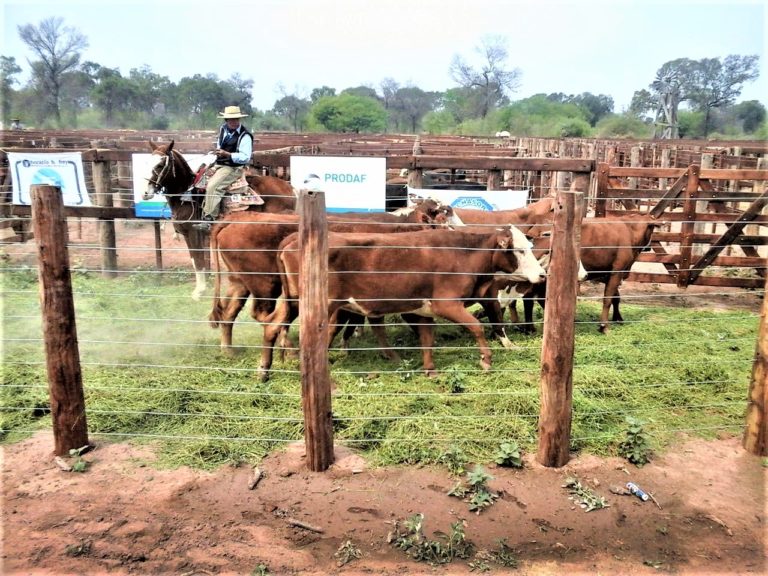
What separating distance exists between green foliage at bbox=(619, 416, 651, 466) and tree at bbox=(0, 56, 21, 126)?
2624 inches

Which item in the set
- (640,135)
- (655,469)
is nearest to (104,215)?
(655,469)

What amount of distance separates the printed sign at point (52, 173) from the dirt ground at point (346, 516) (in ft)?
24.4

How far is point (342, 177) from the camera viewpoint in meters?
10.5

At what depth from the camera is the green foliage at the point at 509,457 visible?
187 inches

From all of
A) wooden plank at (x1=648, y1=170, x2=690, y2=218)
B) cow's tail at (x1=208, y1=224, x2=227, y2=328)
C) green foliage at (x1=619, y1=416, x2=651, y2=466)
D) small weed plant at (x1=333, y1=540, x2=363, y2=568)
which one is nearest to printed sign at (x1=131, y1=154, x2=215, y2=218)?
cow's tail at (x1=208, y1=224, x2=227, y2=328)

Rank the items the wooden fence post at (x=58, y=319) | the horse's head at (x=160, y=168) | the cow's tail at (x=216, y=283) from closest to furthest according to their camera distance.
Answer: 1. the wooden fence post at (x=58, y=319)
2. the cow's tail at (x=216, y=283)
3. the horse's head at (x=160, y=168)

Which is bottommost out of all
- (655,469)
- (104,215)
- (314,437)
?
(655,469)

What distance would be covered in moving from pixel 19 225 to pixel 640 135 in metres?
59.5

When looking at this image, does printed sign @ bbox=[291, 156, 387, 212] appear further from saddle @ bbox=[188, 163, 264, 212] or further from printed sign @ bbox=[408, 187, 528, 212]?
saddle @ bbox=[188, 163, 264, 212]

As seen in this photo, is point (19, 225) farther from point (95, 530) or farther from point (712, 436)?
point (712, 436)

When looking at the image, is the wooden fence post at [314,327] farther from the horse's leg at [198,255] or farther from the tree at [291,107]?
the tree at [291,107]

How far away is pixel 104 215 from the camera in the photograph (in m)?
10.9

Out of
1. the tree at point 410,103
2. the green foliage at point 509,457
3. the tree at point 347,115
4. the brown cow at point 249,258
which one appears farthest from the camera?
the tree at point 410,103

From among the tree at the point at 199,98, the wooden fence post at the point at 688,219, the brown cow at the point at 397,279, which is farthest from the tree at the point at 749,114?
the brown cow at the point at 397,279
